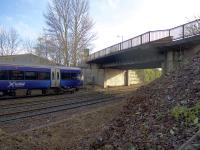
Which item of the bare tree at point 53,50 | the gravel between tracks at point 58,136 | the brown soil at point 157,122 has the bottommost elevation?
the gravel between tracks at point 58,136

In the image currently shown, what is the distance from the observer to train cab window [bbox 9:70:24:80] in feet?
77.9

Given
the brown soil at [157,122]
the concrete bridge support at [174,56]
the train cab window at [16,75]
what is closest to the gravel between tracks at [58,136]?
the brown soil at [157,122]

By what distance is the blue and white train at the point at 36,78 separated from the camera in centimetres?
2337

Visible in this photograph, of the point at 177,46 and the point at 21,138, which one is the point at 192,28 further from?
the point at 21,138

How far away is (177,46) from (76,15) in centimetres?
3079

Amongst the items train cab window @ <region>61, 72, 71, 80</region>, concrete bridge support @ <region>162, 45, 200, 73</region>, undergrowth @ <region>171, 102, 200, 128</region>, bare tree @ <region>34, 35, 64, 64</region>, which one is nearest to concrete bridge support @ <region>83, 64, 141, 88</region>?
bare tree @ <region>34, 35, 64, 64</region>

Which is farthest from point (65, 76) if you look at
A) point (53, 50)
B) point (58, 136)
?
point (58, 136)

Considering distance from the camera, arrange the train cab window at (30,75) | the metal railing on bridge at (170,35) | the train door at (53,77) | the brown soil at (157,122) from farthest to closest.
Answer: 1. the train door at (53,77)
2. the train cab window at (30,75)
3. the metal railing on bridge at (170,35)
4. the brown soil at (157,122)

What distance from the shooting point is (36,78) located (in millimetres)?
26625

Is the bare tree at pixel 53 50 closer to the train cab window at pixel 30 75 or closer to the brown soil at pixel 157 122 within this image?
the train cab window at pixel 30 75

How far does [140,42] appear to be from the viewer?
24844 millimetres

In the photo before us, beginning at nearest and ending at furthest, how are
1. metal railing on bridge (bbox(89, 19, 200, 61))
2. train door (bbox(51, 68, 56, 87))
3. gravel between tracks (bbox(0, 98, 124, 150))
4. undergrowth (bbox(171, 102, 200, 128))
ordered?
undergrowth (bbox(171, 102, 200, 128)) < gravel between tracks (bbox(0, 98, 124, 150)) < metal railing on bridge (bbox(89, 19, 200, 61)) < train door (bbox(51, 68, 56, 87))

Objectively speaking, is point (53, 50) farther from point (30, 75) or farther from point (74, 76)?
point (30, 75)

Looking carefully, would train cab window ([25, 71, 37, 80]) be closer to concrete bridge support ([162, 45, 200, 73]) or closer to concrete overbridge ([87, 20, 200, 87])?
concrete overbridge ([87, 20, 200, 87])
